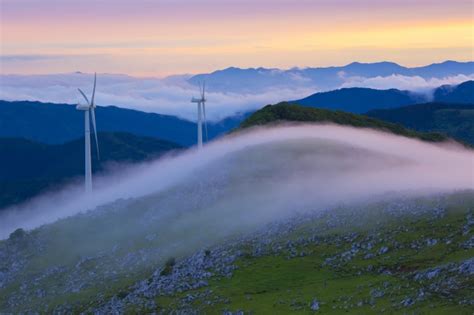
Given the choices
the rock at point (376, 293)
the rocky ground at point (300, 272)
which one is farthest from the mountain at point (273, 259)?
the rocky ground at point (300, 272)

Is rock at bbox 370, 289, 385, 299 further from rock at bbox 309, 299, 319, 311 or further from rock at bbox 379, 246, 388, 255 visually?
rock at bbox 379, 246, 388, 255

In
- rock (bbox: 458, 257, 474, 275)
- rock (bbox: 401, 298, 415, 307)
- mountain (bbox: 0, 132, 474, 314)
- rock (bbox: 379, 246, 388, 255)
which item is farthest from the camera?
rock (bbox: 379, 246, 388, 255)

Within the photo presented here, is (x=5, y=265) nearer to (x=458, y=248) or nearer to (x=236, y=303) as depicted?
(x=236, y=303)

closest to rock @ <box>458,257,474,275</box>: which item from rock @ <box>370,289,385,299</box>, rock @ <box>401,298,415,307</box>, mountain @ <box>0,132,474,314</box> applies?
mountain @ <box>0,132,474,314</box>

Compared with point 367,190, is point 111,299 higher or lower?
lower

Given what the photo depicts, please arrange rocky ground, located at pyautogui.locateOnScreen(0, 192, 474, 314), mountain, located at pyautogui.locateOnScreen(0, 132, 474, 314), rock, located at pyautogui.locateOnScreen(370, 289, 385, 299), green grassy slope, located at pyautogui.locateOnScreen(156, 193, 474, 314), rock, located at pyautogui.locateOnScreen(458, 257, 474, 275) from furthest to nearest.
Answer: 1. mountain, located at pyautogui.locateOnScreen(0, 132, 474, 314)
2. rocky ground, located at pyautogui.locateOnScreen(0, 192, 474, 314)
3. rock, located at pyautogui.locateOnScreen(370, 289, 385, 299)
4. rock, located at pyautogui.locateOnScreen(458, 257, 474, 275)
5. green grassy slope, located at pyautogui.locateOnScreen(156, 193, 474, 314)

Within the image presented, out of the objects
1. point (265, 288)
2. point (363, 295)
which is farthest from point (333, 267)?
point (363, 295)

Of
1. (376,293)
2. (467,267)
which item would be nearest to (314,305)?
(376,293)

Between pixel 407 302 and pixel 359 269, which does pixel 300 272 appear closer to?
pixel 359 269
